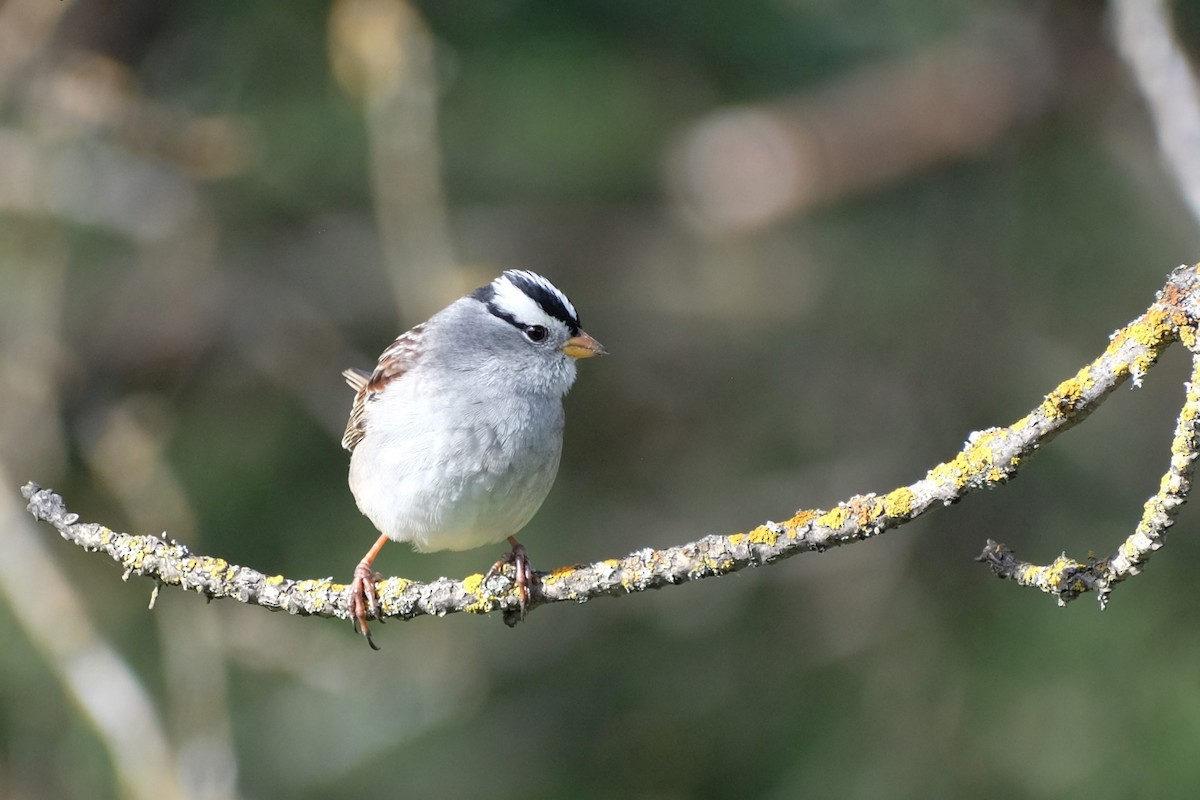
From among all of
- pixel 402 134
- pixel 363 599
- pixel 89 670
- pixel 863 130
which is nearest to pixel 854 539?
pixel 363 599

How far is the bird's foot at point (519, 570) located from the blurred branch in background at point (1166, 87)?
1522 millimetres

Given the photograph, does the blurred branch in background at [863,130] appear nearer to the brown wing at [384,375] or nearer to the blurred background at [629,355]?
the blurred background at [629,355]

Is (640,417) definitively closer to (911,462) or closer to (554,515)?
(554,515)

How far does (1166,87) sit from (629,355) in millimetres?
3359

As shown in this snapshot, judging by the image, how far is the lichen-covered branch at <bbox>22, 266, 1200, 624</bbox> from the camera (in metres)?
1.58

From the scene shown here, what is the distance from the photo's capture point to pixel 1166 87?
3.08m

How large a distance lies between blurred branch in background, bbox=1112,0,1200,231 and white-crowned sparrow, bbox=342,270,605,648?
4.40ft

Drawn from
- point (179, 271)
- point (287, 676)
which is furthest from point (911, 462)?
point (179, 271)

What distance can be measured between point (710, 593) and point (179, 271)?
250 centimetres

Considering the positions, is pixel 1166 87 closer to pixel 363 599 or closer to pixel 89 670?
pixel 363 599

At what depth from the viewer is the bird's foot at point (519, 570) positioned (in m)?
2.23

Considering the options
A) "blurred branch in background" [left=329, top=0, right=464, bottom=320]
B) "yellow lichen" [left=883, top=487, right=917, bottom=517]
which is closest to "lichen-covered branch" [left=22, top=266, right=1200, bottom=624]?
"yellow lichen" [left=883, top=487, right=917, bottom=517]

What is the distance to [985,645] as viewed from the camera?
4.62 metres

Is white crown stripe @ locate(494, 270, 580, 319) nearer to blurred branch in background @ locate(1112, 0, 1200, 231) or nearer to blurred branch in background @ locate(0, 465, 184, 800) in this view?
blurred branch in background @ locate(1112, 0, 1200, 231)
